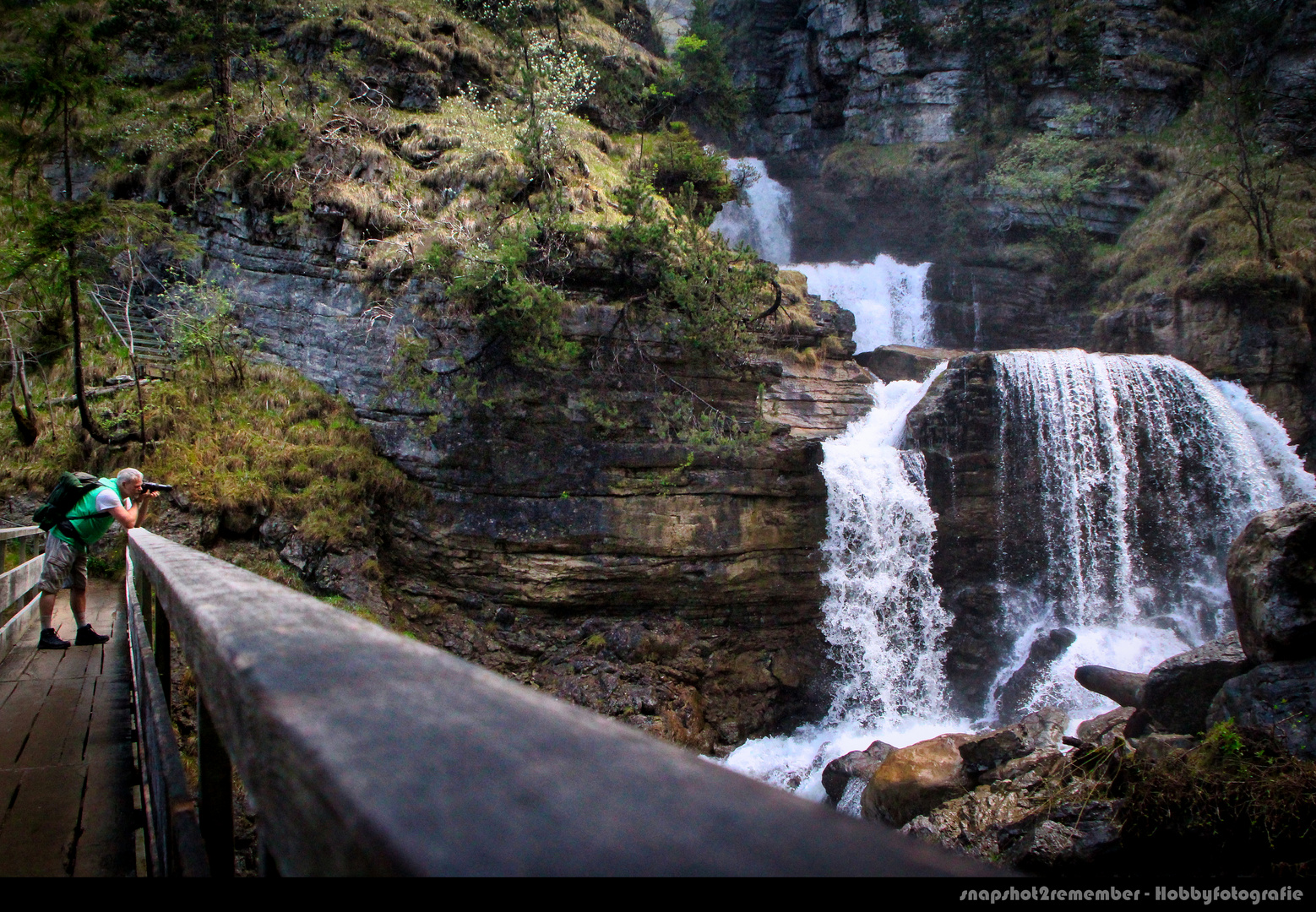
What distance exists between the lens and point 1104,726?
343 inches

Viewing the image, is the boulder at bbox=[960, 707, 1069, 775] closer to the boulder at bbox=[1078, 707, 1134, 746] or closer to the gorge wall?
the boulder at bbox=[1078, 707, 1134, 746]

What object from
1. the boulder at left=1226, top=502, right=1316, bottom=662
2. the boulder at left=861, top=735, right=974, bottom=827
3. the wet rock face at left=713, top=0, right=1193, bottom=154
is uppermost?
the wet rock face at left=713, top=0, right=1193, bottom=154

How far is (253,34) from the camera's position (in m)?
13.2

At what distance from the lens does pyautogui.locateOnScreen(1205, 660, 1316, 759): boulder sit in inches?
251

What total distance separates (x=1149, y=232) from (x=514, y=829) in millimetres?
26163

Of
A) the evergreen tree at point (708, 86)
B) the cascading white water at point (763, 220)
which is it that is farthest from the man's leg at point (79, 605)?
the cascading white water at point (763, 220)

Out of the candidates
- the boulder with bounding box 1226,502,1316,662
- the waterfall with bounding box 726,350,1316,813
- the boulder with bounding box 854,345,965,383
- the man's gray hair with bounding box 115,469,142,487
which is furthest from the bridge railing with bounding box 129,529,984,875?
the boulder with bounding box 854,345,965,383

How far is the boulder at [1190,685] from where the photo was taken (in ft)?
26.1

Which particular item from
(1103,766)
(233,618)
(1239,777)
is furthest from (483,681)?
(1103,766)

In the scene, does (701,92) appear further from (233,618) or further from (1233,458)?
(233,618)

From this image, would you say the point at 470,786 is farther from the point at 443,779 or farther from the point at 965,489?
the point at 965,489

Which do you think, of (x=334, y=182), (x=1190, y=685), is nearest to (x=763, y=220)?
(x=334, y=182)

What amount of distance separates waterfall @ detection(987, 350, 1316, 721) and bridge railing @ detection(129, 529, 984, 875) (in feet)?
49.1

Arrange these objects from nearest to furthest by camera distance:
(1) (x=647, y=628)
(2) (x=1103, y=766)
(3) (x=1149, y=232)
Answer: (2) (x=1103, y=766), (1) (x=647, y=628), (3) (x=1149, y=232)
